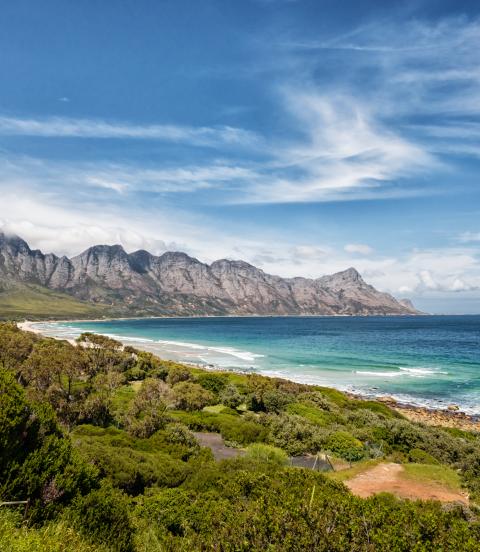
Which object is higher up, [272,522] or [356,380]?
[272,522]

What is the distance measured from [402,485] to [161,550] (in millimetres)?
13225

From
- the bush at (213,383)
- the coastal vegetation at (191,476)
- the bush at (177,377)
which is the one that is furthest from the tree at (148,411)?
the bush at (177,377)

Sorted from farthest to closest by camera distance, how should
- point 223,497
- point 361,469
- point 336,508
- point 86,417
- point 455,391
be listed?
1. point 455,391
2. point 86,417
3. point 361,469
4. point 223,497
5. point 336,508

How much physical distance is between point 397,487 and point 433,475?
3.03 meters

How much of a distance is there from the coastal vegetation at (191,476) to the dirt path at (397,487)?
0.69 metres

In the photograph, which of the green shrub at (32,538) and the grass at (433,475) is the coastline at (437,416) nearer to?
the grass at (433,475)

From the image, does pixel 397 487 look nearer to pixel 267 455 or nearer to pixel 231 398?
pixel 267 455

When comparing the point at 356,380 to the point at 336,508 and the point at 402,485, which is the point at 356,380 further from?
the point at 336,508

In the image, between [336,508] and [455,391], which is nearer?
[336,508]

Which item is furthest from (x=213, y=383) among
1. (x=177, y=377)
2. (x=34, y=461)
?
(x=34, y=461)

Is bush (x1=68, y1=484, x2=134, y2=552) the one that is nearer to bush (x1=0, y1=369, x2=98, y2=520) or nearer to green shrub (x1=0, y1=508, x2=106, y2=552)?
bush (x1=0, y1=369, x2=98, y2=520)

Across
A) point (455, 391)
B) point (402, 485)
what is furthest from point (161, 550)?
point (455, 391)

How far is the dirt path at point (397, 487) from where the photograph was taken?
639 inches

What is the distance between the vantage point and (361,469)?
19.6 metres
